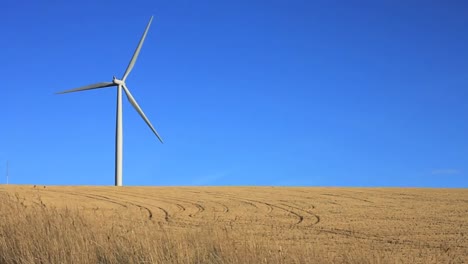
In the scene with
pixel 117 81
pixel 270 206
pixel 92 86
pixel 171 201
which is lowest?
pixel 270 206

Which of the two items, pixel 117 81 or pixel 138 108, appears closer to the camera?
pixel 138 108

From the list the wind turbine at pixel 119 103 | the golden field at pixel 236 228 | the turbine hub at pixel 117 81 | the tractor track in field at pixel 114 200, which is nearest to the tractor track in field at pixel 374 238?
the golden field at pixel 236 228

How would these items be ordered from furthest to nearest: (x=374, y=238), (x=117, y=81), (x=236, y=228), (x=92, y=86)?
(x=92, y=86), (x=117, y=81), (x=236, y=228), (x=374, y=238)

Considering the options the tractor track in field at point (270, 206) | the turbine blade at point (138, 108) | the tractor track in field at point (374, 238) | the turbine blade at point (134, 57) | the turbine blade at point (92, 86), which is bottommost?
the tractor track in field at point (374, 238)

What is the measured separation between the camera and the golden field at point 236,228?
1088 cm

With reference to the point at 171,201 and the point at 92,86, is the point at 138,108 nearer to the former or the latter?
the point at 92,86

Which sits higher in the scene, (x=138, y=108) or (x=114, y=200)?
(x=138, y=108)

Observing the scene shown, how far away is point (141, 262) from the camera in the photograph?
10.8 meters

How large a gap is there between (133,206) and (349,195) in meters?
12.5

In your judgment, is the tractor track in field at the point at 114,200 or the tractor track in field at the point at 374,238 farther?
the tractor track in field at the point at 114,200

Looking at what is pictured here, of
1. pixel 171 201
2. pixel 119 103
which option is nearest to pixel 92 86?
pixel 119 103

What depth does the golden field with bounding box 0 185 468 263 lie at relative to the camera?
35.7 ft

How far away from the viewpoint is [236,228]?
61.0 ft

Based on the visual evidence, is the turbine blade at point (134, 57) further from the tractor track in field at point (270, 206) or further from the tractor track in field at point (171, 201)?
the tractor track in field at point (270, 206)
